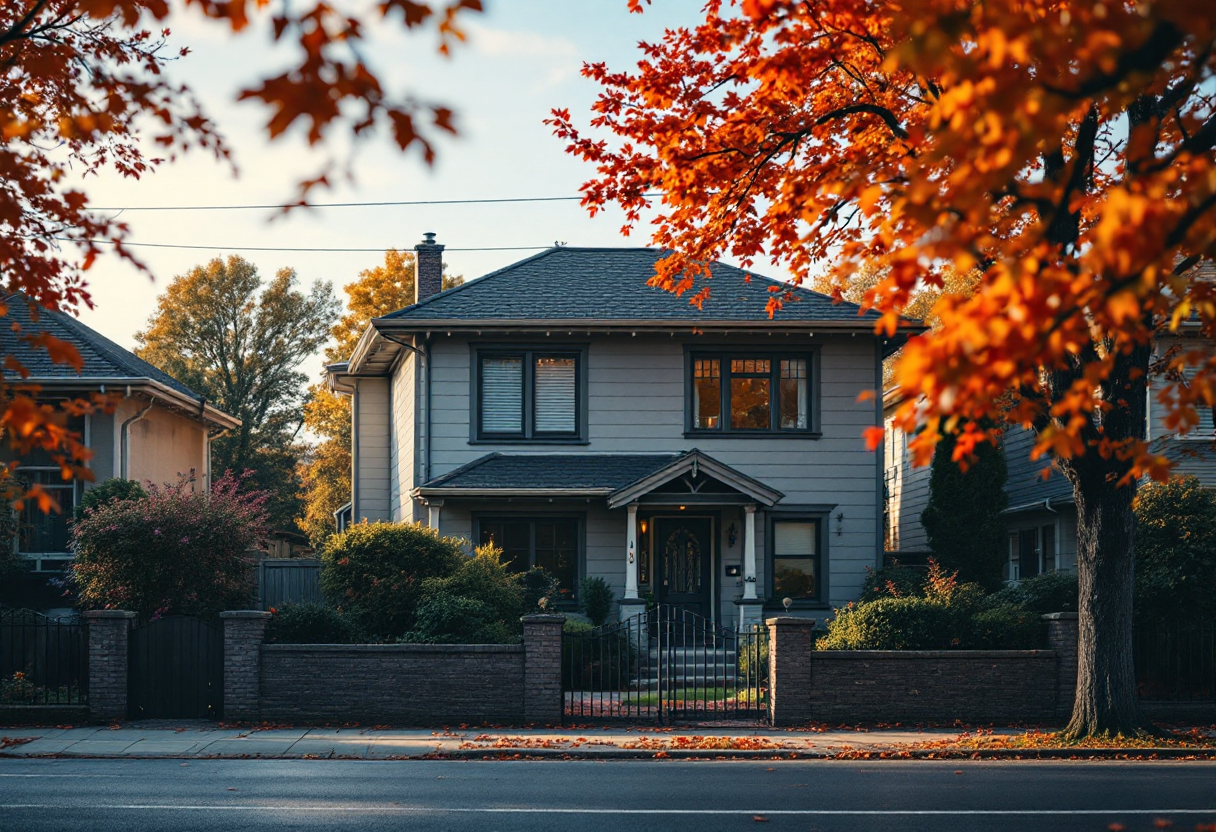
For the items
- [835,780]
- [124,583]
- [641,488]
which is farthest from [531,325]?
[835,780]

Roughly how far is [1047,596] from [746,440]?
22.4 ft

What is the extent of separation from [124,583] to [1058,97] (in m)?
18.0

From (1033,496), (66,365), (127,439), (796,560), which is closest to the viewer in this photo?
(796,560)

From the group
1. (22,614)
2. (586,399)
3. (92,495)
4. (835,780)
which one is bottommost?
(835,780)

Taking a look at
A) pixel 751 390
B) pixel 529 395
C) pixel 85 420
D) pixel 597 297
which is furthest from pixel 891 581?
pixel 85 420

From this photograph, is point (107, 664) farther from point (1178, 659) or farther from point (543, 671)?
point (1178, 659)

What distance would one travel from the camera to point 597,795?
11.7m

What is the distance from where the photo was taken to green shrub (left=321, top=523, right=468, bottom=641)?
19500 millimetres

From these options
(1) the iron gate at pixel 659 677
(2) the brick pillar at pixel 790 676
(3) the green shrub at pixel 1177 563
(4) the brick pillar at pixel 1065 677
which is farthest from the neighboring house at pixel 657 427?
(4) the brick pillar at pixel 1065 677

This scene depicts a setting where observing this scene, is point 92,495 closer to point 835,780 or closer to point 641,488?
point 641,488

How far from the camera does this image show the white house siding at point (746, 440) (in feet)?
81.0

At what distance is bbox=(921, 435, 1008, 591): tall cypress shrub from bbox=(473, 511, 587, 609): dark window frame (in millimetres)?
7236

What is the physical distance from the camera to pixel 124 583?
1945 centimetres

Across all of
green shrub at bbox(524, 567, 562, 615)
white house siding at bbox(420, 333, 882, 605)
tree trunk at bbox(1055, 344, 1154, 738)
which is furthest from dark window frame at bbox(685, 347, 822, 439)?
tree trunk at bbox(1055, 344, 1154, 738)
